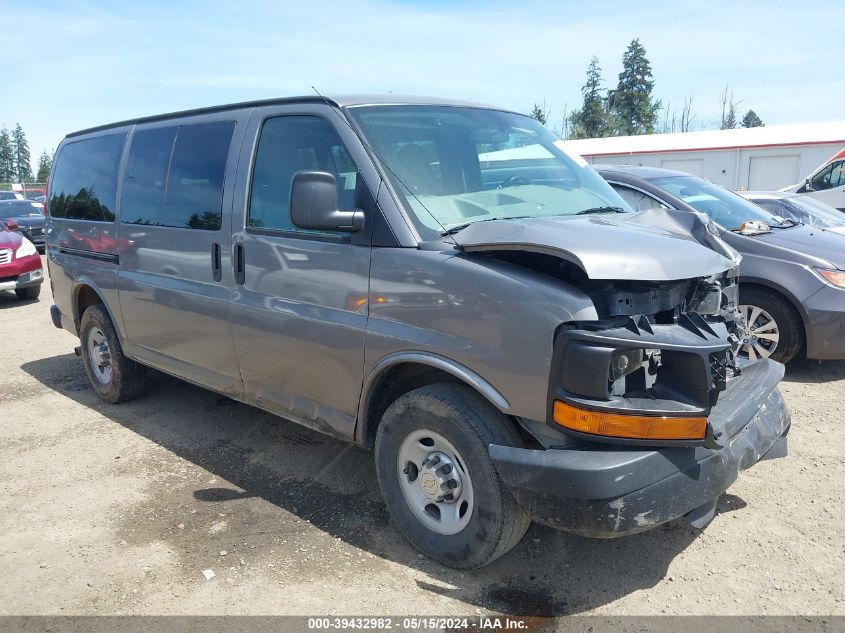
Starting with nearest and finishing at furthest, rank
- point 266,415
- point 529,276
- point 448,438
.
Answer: point 529,276 → point 448,438 → point 266,415

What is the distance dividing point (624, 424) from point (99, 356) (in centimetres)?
490

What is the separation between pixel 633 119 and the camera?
6569 centimetres

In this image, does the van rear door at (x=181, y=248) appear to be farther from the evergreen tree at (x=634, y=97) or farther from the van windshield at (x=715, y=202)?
the evergreen tree at (x=634, y=97)

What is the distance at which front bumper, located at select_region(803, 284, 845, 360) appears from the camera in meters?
5.63

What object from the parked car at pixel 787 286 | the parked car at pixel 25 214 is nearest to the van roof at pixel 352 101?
Result: the parked car at pixel 787 286

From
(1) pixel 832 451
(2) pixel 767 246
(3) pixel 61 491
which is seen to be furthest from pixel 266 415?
(2) pixel 767 246

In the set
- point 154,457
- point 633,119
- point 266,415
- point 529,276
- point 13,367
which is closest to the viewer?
point 529,276

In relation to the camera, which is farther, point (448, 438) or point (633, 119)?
point (633, 119)

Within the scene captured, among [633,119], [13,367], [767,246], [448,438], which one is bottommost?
[13,367]

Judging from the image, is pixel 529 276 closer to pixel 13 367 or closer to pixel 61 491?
pixel 61 491

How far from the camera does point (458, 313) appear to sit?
2941mm

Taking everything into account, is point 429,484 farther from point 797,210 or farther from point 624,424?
point 797,210

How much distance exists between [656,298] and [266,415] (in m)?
3.58

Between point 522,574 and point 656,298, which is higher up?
point 656,298
